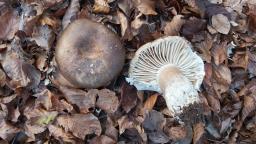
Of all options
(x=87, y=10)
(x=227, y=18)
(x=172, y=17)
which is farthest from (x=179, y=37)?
(x=87, y=10)

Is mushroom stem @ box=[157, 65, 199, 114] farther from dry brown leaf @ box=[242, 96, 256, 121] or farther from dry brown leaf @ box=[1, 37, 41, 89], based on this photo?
dry brown leaf @ box=[1, 37, 41, 89]

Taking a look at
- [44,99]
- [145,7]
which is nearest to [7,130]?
[44,99]

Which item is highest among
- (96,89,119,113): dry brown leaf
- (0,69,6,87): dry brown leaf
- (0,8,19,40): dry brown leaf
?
(0,8,19,40): dry brown leaf

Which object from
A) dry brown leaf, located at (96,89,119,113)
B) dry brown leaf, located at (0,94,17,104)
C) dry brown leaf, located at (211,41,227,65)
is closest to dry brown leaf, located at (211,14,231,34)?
dry brown leaf, located at (211,41,227,65)

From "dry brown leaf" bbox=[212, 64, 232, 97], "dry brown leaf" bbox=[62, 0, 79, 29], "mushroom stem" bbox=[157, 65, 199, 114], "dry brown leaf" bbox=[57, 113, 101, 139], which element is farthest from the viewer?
"dry brown leaf" bbox=[212, 64, 232, 97]

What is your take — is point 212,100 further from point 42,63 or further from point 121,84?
point 42,63

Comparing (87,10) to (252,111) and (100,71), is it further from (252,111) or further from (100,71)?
(252,111)
